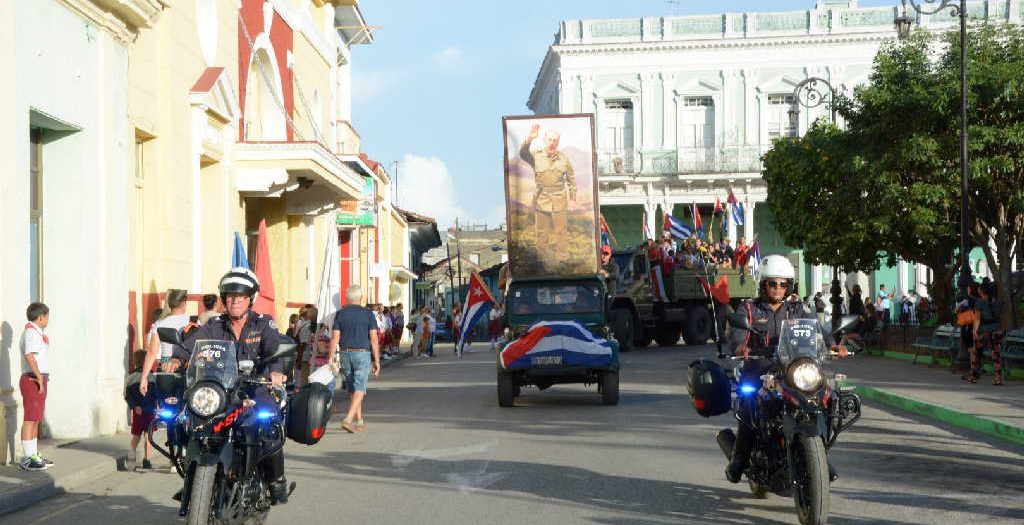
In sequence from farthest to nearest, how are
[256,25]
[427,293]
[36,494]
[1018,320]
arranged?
[427,293] → [1018,320] → [256,25] → [36,494]

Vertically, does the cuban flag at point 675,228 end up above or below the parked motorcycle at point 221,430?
above

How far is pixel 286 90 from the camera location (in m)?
27.6

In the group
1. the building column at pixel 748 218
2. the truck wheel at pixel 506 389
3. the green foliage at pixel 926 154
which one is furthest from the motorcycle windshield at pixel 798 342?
the building column at pixel 748 218

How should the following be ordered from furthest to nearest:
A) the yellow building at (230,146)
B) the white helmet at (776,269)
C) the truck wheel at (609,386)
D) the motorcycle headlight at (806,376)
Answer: the truck wheel at (609,386) → the yellow building at (230,146) → the white helmet at (776,269) → the motorcycle headlight at (806,376)

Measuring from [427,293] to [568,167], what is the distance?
64.5 metres

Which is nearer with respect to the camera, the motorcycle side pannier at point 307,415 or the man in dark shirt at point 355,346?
the motorcycle side pannier at point 307,415

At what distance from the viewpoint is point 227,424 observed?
23.6ft

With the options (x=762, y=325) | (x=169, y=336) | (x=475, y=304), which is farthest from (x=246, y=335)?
(x=475, y=304)

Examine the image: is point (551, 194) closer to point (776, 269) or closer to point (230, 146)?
point (230, 146)

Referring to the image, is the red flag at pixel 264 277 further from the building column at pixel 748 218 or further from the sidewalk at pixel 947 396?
the building column at pixel 748 218

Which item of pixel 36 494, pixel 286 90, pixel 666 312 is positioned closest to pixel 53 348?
pixel 36 494

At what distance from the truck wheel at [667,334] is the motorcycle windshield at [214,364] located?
30249mm

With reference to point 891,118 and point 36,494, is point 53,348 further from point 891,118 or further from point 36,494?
point 891,118

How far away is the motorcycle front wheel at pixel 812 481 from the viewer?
7.41m
